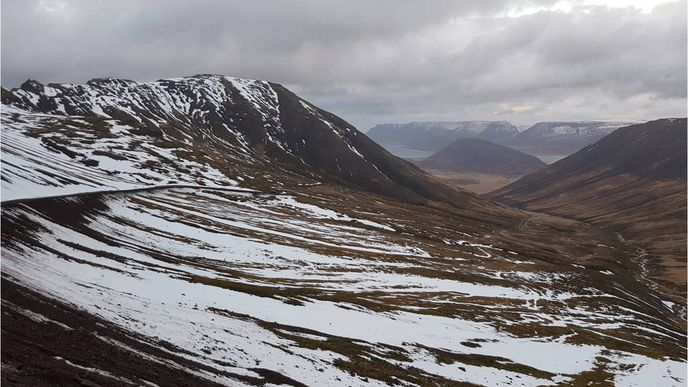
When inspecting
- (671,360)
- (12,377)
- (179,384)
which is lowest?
(671,360)

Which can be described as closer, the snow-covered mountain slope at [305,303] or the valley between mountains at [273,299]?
the valley between mountains at [273,299]

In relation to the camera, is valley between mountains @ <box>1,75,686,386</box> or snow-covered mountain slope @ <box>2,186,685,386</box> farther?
snow-covered mountain slope @ <box>2,186,685,386</box>

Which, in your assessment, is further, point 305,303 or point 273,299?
point 305,303

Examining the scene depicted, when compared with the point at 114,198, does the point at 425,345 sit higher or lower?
lower

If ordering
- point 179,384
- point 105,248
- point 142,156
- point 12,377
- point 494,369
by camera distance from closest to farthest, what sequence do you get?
point 12,377 < point 179,384 < point 494,369 < point 105,248 < point 142,156

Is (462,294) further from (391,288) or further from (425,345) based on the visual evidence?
(425,345)

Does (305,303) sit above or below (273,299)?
below

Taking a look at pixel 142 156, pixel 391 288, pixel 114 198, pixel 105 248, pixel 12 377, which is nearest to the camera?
pixel 12 377

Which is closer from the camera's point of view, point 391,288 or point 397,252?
point 391,288

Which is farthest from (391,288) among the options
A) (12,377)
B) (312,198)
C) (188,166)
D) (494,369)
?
(188,166)
